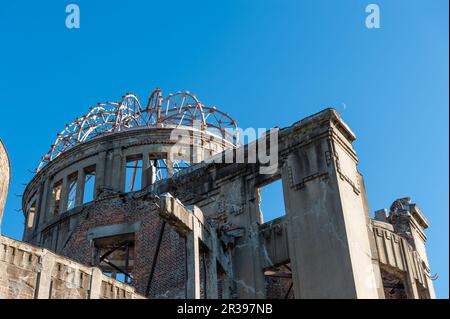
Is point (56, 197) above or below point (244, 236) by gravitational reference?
above

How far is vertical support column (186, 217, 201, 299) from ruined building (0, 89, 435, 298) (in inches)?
1.1

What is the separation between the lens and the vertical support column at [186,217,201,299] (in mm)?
17375

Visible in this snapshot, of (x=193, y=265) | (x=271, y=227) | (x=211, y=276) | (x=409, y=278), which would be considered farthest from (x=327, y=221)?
(x=193, y=265)

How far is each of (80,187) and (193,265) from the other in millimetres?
11075

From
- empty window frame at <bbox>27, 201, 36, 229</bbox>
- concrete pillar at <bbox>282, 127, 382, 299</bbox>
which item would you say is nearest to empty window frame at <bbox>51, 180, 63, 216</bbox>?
empty window frame at <bbox>27, 201, 36, 229</bbox>

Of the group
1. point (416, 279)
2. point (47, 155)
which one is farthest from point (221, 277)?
point (47, 155)

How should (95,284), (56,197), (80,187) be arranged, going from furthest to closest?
(56,197) → (80,187) → (95,284)

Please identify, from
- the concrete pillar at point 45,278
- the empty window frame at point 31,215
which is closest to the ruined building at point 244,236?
the concrete pillar at point 45,278

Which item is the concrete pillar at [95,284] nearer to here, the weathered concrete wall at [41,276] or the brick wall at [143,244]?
the weathered concrete wall at [41,276]

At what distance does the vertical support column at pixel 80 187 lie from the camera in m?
26.9

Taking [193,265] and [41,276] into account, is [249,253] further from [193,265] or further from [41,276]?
[41,276]

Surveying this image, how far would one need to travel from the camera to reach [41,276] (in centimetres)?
1521
